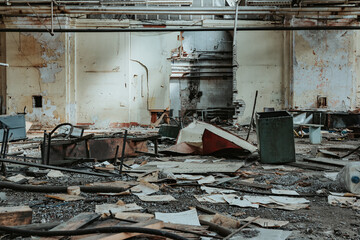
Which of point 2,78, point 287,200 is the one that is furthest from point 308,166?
point 2,78

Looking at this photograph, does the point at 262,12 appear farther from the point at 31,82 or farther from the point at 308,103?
the point at 31,82

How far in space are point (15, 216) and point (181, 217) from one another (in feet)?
4.18

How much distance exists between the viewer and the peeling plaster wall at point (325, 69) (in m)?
12.7

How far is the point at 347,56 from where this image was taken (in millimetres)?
12719

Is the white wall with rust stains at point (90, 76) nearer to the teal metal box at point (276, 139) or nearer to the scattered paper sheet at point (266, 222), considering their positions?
the teal metal box at point (276, 139)

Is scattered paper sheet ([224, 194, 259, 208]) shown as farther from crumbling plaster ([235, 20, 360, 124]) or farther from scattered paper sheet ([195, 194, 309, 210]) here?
crumbling plaster ([235, 20, 360, 124])

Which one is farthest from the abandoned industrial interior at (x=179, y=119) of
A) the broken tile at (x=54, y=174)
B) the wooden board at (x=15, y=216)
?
the broken tile at (x=54, y=174)

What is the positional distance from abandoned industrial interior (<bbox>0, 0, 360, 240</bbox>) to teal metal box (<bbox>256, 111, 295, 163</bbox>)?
0.02 m

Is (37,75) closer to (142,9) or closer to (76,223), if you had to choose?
(142,9)

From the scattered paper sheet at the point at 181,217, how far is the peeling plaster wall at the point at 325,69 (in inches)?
442

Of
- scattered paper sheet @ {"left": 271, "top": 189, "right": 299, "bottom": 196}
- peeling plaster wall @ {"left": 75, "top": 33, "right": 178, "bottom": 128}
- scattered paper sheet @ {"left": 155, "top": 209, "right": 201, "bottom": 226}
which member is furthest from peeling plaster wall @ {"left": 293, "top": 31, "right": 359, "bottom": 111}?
scattered paper sheet @ {"left": 155, "top": 209, "right": 201, "bottom": 226}

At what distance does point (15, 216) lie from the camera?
2.29 m

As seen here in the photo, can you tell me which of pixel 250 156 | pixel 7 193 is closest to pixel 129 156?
pixel 250 156

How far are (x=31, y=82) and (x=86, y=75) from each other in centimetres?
225
